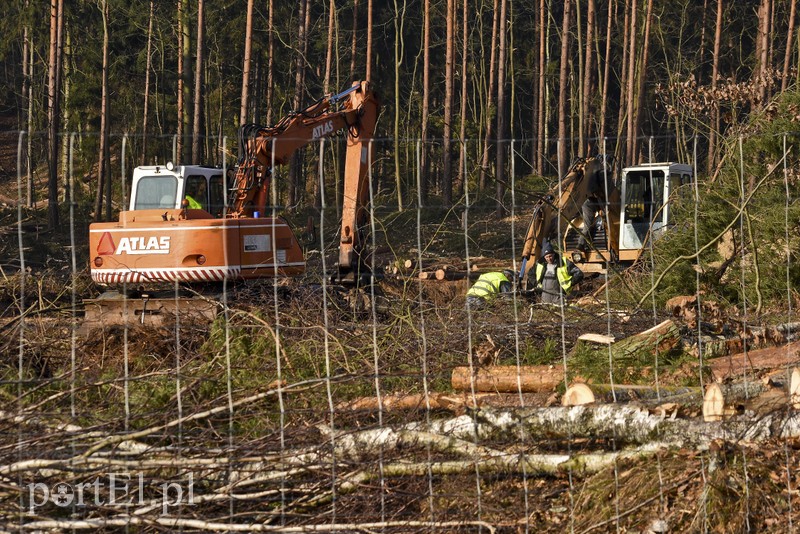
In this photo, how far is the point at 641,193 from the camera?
17312 mm

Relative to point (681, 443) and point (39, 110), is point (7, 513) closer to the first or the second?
point (681, 443)

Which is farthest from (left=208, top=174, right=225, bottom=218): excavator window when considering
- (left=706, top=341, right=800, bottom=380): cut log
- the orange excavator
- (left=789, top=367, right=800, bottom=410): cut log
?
(left=789, top=367, right=800, bottom=410): cut log

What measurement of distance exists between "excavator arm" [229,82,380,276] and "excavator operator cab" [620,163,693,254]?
479 centimetres

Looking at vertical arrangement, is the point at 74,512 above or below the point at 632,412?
below

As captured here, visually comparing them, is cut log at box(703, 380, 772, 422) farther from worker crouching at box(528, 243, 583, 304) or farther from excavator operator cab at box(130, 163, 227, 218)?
excavator operator cab at box(130, 163, 227, 218)

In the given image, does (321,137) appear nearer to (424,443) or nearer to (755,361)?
(755,361)

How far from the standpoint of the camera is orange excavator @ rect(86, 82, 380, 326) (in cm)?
1159

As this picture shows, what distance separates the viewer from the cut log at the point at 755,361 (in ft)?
21.9

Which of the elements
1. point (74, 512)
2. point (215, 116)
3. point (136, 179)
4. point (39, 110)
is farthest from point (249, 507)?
point (39, 110)

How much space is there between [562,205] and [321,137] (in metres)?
4.33

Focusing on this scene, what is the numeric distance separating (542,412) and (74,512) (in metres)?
2.49

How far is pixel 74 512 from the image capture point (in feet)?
16.6

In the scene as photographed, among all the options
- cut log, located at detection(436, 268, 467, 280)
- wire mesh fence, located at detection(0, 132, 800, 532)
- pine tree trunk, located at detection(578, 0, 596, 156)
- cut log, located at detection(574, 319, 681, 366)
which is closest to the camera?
wire mesh fence, located at detection(0, 132, 800, 532)

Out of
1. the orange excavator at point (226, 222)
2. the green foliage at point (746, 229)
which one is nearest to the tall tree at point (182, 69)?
the orange excavator at point (226, 222)
